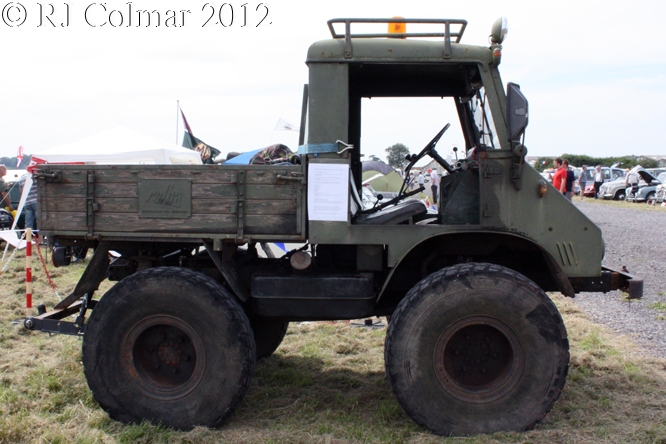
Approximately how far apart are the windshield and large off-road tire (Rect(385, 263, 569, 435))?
89cm

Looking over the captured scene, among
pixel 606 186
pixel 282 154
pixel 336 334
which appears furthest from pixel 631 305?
pixel 606 186

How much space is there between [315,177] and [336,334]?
2835 mm

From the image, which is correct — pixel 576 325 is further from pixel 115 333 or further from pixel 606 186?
pixel 606 186

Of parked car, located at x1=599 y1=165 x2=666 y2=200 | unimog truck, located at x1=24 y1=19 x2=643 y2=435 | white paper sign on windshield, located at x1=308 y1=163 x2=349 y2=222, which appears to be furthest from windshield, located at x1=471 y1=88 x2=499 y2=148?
parked car, located at x1=599 y1=165 x2=666 y2=200

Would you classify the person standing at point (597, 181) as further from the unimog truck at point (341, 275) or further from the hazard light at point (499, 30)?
the hazard light at point (499, 30)

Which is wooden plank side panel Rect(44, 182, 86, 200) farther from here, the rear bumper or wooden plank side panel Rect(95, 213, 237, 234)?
the rear bumper

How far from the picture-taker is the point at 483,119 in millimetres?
3891

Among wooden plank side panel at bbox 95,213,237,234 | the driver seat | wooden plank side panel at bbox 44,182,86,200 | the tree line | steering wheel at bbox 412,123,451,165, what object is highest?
the tree line

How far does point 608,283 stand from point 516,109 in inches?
57.1

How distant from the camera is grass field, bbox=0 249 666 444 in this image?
348 cm

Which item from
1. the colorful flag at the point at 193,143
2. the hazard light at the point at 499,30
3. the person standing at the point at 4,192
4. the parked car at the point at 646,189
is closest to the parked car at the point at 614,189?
the parked car at the point at 646,189

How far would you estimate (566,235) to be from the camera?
3582 millimetres

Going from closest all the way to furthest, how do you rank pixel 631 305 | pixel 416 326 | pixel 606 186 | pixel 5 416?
pixel 416 326
pixel 5 416
pixel 631 305
pixel 606 186

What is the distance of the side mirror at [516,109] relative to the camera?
3.31 metres
